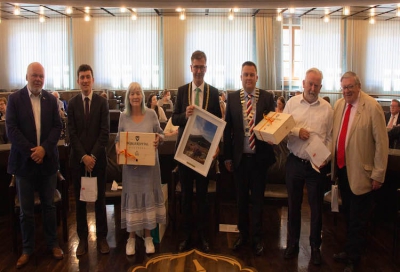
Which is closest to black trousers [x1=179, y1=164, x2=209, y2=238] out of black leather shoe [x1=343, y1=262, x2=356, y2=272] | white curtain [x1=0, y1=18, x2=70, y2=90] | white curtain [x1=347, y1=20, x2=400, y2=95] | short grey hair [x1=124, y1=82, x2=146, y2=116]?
short grey hair [x1=124, y1=82, x2=146, y2=116]

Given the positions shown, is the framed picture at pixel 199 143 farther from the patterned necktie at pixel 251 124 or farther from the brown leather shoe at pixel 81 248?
the brown leather shoe at pixel 81 248

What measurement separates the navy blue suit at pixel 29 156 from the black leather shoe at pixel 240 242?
1.67 meters

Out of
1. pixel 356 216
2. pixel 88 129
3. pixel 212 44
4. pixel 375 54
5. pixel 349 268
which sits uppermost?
pixel 212 44

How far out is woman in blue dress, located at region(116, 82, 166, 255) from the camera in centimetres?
332

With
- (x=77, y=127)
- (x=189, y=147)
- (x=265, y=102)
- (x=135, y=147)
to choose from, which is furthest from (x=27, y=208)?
(x=265, y=102)

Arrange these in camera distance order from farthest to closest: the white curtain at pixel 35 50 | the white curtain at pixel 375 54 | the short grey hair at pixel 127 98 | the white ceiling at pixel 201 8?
the white curtain at pixel 375 54, the white curtain at pixel 35 50, the white ceiling at pixel 201 8, the short grey hair at pixel 127 98

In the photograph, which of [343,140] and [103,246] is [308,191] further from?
[103,246]

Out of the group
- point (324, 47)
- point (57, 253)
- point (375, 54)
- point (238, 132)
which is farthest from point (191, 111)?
point (375, 54)

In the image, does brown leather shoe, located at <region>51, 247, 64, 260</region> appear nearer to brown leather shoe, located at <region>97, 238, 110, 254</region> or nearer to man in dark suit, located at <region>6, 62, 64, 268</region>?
man in dark suit, located at <region>6, 62, 64, 268</region>

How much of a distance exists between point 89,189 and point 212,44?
42.4ft

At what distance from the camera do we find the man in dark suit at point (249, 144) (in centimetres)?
326

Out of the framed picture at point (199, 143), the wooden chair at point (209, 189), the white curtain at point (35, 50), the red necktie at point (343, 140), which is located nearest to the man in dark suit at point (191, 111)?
the framed picture at point (199, 143)

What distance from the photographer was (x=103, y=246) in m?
3.49

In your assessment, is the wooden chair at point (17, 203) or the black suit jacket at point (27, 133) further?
the wooden chair at point (17, 203)
